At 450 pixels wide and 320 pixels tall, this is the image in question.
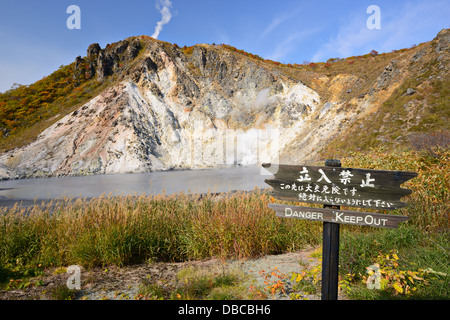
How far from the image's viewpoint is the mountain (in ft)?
89.7

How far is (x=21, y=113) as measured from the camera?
4544 cm

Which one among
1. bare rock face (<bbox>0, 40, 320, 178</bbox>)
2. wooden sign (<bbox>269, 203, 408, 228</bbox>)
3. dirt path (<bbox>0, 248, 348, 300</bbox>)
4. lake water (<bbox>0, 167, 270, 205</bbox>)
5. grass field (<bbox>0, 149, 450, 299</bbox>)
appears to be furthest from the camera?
bare rock face (<bbox>0, 40, 320, 178</bbox>)

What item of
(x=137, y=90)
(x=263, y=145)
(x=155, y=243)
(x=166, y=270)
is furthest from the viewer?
(x=137, y=90)

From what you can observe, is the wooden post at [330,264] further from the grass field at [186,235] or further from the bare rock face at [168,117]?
the bare rock face at [168,117]

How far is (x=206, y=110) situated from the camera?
44.3 metres

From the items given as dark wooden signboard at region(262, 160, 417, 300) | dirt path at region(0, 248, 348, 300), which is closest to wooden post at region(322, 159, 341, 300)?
dark wooden signboard at region(262, 160, 417, 300)

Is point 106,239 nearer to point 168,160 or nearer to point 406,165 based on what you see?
point 406,165

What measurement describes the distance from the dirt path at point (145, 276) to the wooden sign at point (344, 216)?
4.80 feet

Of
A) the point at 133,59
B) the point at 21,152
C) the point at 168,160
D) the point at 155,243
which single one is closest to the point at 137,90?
the point at 133,59

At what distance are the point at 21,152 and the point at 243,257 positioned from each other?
131 feet

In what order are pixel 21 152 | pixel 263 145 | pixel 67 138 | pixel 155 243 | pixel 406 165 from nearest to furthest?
pixel 155 243 < pixel 406 165 < pixel 21 152 < pixel 67 138 < pixel 263 145

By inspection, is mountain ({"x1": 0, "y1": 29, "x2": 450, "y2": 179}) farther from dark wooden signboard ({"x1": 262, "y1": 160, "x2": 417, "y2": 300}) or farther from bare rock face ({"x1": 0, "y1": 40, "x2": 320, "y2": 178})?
dark wooden signboard ({"x1": 262, "y1": 160, "x2": 417, "y2": 300})

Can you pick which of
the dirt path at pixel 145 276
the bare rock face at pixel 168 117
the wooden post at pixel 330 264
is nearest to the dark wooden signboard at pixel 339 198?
the wooden post at pixel 330 264

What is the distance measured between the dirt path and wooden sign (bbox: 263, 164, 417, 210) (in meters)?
1.68
